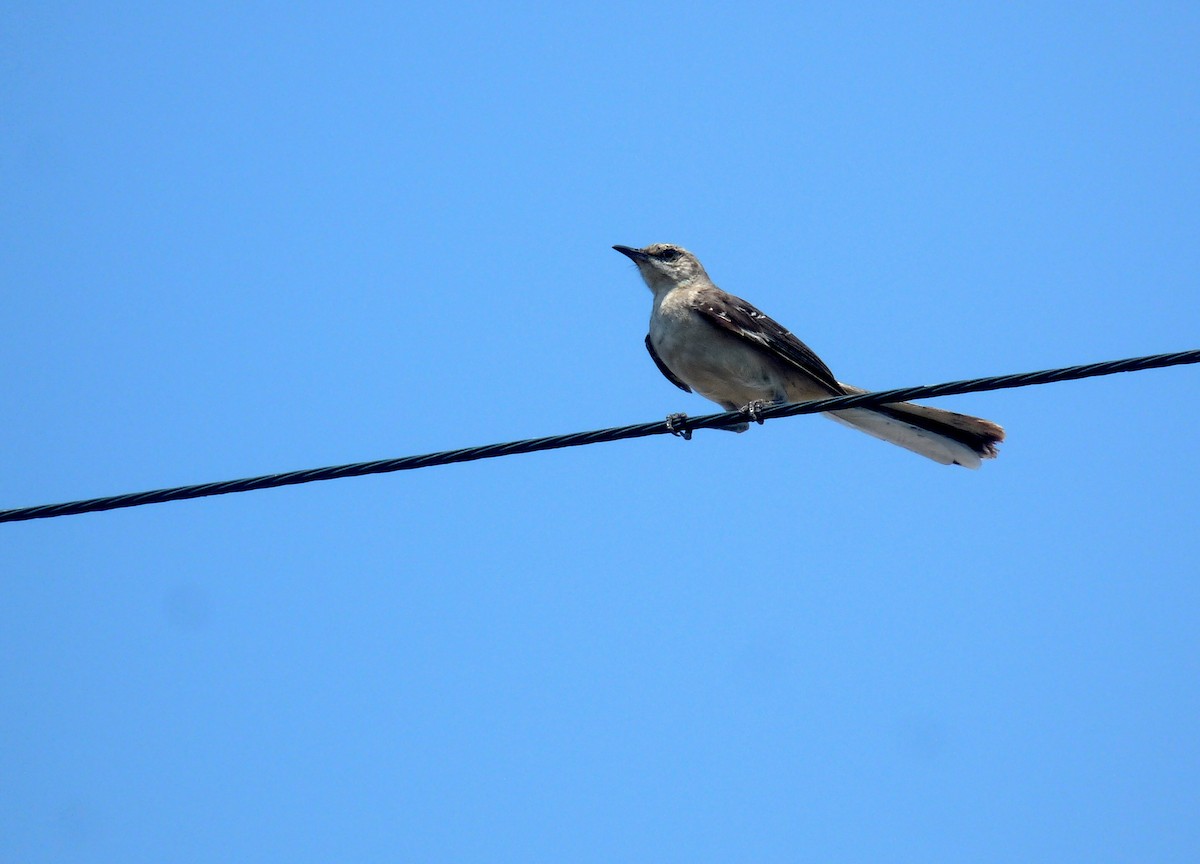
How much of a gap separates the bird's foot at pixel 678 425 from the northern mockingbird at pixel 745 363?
0.99 metres

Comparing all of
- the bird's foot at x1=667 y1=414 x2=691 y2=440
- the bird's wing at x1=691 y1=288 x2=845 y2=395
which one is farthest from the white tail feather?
the bird's foot at x1=667 y1=414 x2=691 y2=440

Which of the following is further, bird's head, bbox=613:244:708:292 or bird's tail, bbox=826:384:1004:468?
bird's head, bbox=613:244:708:292

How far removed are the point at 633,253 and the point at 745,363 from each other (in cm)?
165

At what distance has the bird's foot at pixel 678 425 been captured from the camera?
18.6 ft

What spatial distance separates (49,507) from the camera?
209 inches

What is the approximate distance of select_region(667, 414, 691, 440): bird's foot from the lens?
18.6ft

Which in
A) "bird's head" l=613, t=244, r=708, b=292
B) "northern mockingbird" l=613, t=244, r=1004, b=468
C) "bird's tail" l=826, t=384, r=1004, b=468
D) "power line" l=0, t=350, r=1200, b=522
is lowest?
"power line" l=0, t=350, r=1200, b=522

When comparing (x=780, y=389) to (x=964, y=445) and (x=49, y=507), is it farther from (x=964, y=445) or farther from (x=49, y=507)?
(x=49, y=507)

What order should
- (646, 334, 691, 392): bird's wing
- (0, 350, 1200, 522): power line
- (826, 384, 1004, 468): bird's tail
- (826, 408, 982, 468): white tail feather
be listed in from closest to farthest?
(0, 350, 1200, 522): power line → (826, 384, 1004, 468): bird's tail → (826, 408, 982, 468): white tail feather → (646, 334, 691, 392): bird's wing

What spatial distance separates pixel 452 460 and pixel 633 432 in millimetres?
843

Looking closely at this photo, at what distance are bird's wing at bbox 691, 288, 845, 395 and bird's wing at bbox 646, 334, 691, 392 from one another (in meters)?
0.67

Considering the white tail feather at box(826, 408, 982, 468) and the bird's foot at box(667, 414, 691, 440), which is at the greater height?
the white tail feather at box(826, 408, 982, 468)

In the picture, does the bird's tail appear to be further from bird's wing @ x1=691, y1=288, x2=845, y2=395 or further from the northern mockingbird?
bird's wing @ x1=691, y1=288, x2=845, y2=395

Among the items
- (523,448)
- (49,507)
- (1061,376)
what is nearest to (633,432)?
(523,448)
